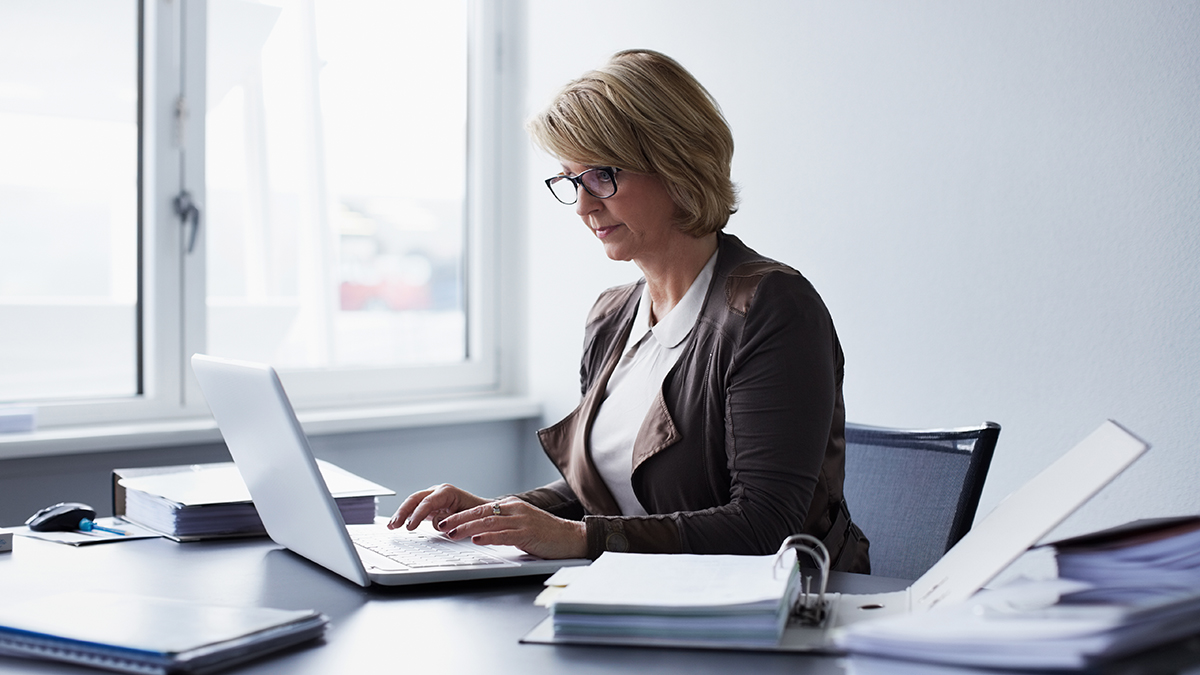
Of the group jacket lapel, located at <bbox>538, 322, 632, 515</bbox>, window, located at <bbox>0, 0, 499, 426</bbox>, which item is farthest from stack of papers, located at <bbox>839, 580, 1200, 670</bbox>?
window, located at <bbox>0, 0, 499, 426</bbox>

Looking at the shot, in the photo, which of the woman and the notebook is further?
the woman

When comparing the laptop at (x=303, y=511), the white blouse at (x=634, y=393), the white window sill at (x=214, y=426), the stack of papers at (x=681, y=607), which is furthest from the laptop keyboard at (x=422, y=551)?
the white window sill at (x=214, y=426)

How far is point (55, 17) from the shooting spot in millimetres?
2248

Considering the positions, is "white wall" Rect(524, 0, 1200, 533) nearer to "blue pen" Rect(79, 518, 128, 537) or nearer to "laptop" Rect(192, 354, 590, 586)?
"laptop" Rect(192, 354, 590, 586)

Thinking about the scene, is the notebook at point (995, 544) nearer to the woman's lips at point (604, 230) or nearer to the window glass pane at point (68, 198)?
the woman's lips at point (604, 230)

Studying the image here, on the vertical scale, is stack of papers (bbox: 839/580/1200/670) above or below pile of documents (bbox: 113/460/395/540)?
above

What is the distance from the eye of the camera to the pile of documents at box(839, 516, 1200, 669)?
0.60 metres

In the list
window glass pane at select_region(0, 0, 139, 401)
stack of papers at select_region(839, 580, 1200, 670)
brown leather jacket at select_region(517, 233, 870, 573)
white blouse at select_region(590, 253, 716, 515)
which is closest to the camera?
stack of papers at select_region(839, 580, 1200, 670)

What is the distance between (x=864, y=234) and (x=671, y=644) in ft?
4.83

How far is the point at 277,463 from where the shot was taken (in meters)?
1.08

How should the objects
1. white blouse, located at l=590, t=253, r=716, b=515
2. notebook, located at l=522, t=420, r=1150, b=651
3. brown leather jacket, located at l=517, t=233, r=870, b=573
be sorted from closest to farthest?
1. notebook, located at l=522, t=420, r=1150, b=651
2. brown leather jacket, located at l=517, t=233, r=870, b=573
3. white blouse, located at l=590, t=253, r=716, b=515

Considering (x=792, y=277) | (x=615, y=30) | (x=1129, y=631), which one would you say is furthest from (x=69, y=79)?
(x=1129, y=631)

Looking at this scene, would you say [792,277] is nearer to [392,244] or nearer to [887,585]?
[887,585]

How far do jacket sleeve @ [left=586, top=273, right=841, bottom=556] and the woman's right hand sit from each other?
9.0 inches
